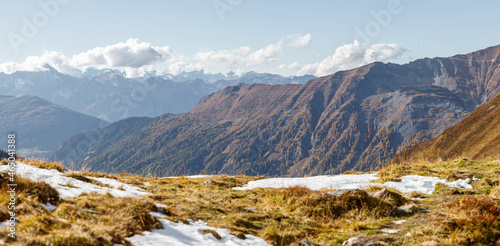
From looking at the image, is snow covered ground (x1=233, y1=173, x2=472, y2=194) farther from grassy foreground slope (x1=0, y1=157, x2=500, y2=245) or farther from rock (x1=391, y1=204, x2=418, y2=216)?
A: rock (x1=391, y1=204, x2=418, y2=216)

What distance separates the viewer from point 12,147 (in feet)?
37.8

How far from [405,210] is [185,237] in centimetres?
958

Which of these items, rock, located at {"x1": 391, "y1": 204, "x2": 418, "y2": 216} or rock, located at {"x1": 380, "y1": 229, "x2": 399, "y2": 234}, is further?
rock, located at {"x1": 391, "y1": 204, "x2": 418, "y2": 216}

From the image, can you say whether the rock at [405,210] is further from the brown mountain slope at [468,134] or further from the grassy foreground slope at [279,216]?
the brown mountain slope at [468,134]

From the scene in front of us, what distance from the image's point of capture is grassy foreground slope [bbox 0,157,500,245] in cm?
766

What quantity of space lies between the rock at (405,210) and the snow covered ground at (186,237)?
6.59m

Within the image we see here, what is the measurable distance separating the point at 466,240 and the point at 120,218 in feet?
35.6

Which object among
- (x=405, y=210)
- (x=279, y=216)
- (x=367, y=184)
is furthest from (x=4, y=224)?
(x=367, y=184)

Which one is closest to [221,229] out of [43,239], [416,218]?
[43,239]

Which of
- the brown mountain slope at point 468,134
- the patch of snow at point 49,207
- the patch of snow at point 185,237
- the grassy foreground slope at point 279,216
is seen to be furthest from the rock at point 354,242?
the brown mountain slope at point 468,134

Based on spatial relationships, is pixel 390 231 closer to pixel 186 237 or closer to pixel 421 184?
pixel 186 237

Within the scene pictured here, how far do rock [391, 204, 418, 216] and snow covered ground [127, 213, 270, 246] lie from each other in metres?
6.59

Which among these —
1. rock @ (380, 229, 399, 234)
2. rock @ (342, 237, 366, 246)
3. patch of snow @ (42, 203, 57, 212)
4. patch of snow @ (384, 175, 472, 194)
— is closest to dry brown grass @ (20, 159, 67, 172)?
patch of snow @ (42, 203, 57, 212)

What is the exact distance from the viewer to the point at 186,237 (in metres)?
9.07
